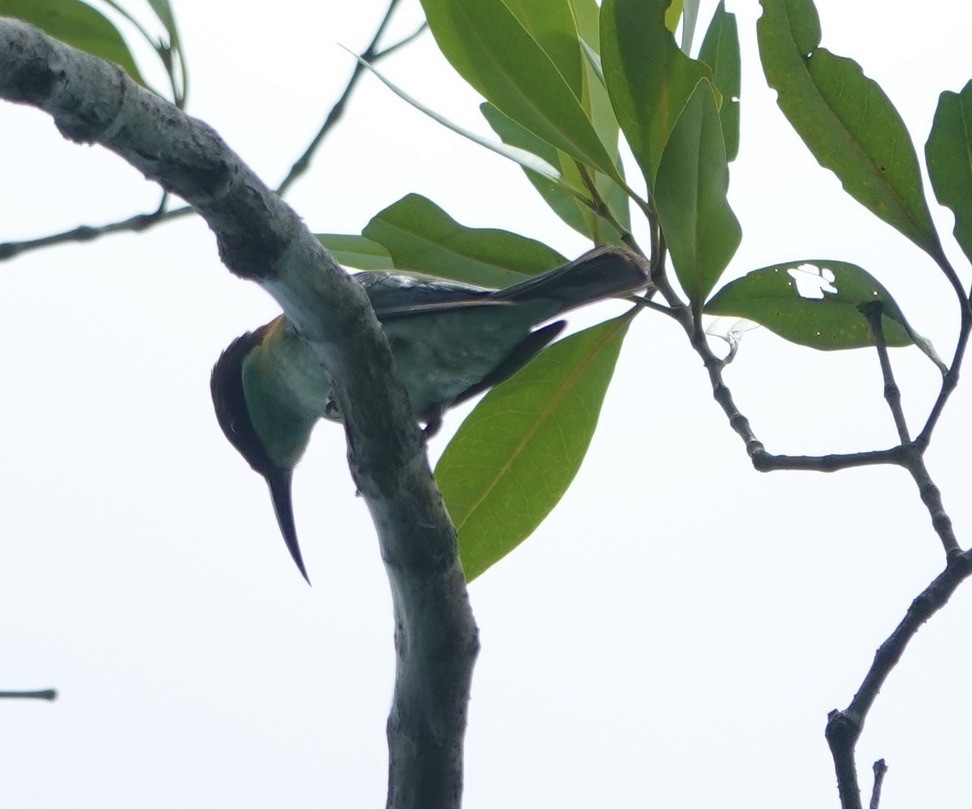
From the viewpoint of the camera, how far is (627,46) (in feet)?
7.58

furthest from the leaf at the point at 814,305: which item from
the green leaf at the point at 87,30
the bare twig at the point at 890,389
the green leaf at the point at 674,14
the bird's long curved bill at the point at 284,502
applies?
the bird's long curved bill at the point at 284,502

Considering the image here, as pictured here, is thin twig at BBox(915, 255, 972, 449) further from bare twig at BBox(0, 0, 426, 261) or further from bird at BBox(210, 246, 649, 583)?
bare twig at BBox(0, 0, 426, 261)

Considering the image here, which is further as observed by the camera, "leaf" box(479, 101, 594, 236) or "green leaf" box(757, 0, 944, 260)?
"leaf" box(479, 101, 594, 236)

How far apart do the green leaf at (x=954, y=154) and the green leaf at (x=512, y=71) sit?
0.64m

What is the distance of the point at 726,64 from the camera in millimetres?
2678

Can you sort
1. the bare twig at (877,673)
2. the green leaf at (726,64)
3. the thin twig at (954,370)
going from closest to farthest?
the bare twig at (877,673), the thin twig at (954,370), the green leaf at (726,64)

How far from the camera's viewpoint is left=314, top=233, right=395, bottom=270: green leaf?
2.88 meters

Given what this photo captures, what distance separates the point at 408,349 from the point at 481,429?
1.41ft

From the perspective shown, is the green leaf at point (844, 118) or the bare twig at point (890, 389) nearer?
the bare twig at point (890, 389)

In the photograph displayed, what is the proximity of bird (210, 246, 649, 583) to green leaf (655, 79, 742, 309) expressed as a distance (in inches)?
5.8

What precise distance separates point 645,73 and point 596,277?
17.1 inches

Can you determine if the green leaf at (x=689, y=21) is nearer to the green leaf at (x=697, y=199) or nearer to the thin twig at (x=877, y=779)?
the green leaf at (x=697, y=199)

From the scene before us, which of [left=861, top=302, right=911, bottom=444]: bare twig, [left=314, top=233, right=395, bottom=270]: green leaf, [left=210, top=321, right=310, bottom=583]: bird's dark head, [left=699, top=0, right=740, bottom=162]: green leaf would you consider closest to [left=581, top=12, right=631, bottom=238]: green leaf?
[left=699, top=0, right=740, bottom=162]: green leaf

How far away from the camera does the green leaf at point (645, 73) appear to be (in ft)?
7.43
